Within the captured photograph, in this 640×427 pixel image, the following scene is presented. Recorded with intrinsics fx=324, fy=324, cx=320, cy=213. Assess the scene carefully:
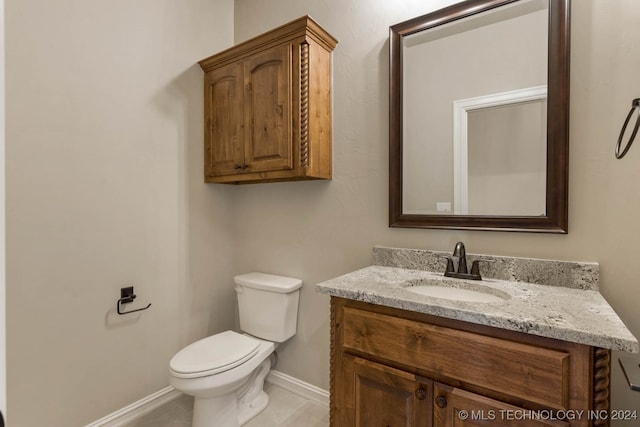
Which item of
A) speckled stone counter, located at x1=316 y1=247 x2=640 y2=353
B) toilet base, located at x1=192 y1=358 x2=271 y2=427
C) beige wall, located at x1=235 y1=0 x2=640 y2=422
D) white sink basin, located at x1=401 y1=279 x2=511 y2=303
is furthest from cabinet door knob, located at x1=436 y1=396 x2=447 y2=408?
toilet base, located at x1=192 y1=358 x2=271 y2=427

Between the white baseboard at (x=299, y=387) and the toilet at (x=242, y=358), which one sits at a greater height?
the toilet at (x=242, y=358)

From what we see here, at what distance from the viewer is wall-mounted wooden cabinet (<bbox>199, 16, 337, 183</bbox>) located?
5.64ft

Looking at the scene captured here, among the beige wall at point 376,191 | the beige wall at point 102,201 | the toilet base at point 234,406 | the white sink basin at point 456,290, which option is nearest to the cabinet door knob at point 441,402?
the white sink basin at point 456,290

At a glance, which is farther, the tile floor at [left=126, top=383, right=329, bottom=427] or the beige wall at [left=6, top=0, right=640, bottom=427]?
the tile floor at [left=126, top=383, right=329, bottom=427]

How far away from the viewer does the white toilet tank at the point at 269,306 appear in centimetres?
196

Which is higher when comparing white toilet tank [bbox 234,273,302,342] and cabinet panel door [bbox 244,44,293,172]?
cabinet panel door [bbox 244,44,293,172]

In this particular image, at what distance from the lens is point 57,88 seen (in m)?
1.56

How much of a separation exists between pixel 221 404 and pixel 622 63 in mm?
2307

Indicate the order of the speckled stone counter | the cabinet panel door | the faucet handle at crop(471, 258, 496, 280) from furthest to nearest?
Answer: the cabinet panel door
the faucet handle at crop(471, 258, 496, 280)
the speckled stone counter

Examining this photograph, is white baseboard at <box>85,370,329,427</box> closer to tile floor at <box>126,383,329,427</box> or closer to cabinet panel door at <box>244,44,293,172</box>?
tile floor at <box>126,383,329,427</box>

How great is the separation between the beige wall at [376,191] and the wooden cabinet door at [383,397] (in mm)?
670

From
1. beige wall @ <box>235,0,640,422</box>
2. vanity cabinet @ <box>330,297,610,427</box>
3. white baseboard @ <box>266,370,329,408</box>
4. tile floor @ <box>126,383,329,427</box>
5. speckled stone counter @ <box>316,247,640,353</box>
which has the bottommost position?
tile floor @ <box>126,383,329,427</box>

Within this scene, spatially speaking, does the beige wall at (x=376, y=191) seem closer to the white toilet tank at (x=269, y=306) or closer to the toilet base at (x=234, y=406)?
the white toilet tank at (x=269, y=306)

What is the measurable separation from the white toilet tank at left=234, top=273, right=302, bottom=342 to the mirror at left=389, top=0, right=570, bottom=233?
0.80 metres
